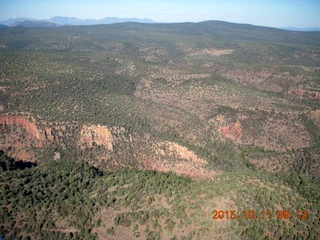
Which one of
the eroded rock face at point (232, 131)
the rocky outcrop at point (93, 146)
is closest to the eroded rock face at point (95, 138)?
the rocky outcrop at point (93, 146)

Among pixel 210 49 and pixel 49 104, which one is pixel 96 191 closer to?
pixel 49 104

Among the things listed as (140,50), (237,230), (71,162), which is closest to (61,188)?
(71,162)

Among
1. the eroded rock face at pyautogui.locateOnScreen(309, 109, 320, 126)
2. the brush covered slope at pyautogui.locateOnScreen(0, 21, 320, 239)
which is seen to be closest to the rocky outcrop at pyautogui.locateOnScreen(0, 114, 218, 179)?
the brush covered slope at pyautogui.locateOnScreen(0, 21, 320, 239)
